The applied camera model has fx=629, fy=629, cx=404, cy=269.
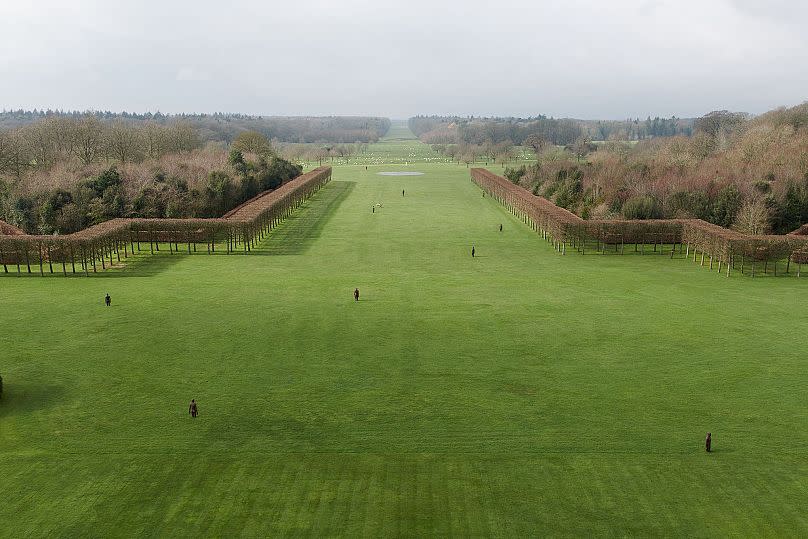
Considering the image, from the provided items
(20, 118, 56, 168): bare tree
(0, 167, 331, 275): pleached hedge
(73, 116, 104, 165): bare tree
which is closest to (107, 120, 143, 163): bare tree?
(73, 116, 104, 165): bare tree

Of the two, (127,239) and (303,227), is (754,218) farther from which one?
(127,239)

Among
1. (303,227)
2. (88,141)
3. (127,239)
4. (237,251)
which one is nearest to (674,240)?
(303,227)

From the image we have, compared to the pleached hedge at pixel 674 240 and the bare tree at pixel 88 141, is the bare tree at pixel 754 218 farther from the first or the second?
the bare tree at pixel 88 141

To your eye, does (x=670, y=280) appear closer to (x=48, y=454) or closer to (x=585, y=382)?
(x=585, y=382)

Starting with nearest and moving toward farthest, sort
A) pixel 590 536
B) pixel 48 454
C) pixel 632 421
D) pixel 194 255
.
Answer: pixel 590 536, pixel 48 454, pixel 632 421, pixel 194 255

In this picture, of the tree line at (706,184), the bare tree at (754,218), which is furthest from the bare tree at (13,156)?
the bare tree at (754,218)

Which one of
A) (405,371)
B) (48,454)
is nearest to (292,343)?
(405,371)
